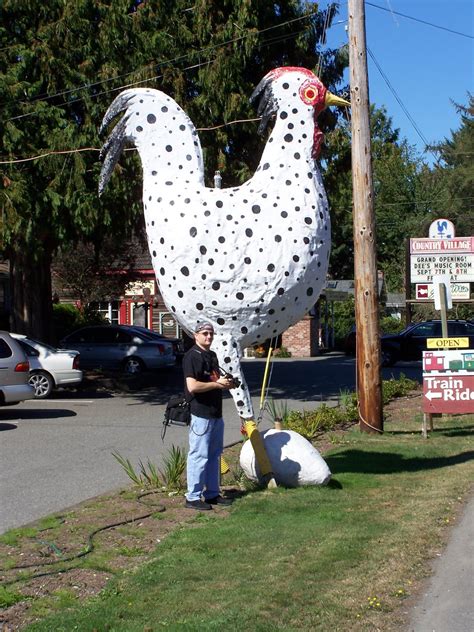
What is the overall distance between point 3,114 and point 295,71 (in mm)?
8944

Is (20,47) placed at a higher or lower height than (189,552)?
higher

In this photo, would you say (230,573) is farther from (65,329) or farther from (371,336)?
(65,329)

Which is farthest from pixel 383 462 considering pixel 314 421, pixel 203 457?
pixel 203 457

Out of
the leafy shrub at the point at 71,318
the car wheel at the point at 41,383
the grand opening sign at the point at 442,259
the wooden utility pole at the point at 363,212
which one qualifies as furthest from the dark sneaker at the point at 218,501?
the leafy shrub at the point at 71,318

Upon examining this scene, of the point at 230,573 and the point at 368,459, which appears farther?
the point at 368,459

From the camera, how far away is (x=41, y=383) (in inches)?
767

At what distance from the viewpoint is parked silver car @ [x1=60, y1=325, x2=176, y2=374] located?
24.8 metres

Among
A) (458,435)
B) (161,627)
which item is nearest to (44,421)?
(458,435)

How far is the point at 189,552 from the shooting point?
6512 millimetres

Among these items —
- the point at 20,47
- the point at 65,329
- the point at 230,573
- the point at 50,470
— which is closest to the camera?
the point at 230,573

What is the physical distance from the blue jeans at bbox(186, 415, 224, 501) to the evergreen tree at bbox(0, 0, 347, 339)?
29.3ft

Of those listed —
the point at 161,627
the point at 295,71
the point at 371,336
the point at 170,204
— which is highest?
the point at 295,71

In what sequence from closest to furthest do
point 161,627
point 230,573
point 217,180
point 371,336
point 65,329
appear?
point 161,627
point 230,573
point 217,180
point 371,336
point 65,329

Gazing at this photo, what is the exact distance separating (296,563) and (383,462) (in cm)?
477
